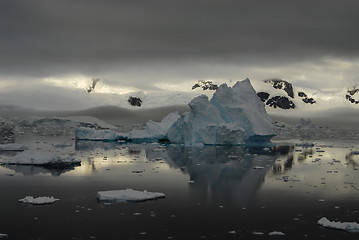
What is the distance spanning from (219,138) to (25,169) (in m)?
18.3

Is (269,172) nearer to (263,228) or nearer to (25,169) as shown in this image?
(263,228)

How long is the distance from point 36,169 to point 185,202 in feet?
30.5

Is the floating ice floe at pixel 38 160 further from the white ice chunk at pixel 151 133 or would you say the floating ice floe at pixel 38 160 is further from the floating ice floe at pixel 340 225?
the white ice chunk at pixel 151 133

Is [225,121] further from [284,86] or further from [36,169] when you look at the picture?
[284,86]

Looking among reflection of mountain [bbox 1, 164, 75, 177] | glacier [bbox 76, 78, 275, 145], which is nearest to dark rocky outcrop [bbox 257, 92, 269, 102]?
glacier [bbox 76, 78, 275, 145]

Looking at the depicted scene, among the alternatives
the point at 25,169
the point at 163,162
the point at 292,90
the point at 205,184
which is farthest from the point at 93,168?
the point at 292,90

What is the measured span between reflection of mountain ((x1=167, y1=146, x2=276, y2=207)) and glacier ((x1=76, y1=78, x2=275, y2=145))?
758 centimetres

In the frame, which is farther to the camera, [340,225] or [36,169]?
[36,169]

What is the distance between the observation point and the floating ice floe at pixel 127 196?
12039 millimetres

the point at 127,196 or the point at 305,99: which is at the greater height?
the point at 305,99

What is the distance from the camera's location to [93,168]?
62.4 ft

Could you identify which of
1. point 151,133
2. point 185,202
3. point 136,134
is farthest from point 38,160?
point 136,134

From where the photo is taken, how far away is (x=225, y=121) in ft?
114

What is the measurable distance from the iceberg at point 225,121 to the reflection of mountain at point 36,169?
15420mm
